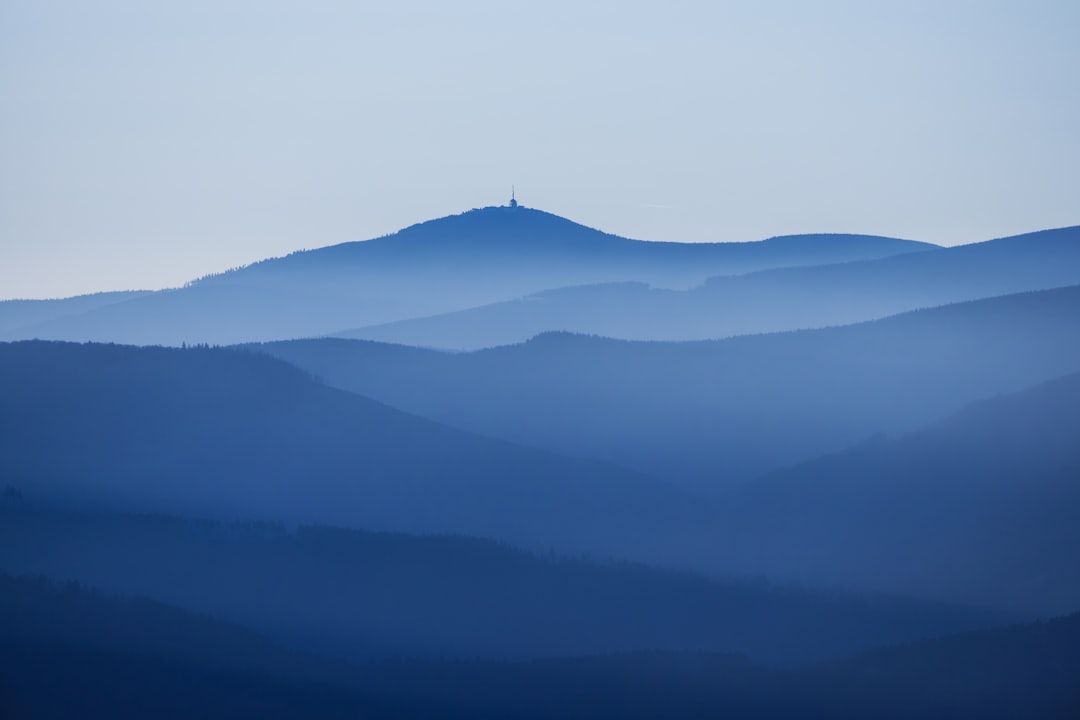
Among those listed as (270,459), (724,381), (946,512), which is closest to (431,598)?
(270,459)

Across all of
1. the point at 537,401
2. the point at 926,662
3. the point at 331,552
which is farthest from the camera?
the point at 537,401

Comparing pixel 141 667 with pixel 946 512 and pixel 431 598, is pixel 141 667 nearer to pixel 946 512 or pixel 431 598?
pixel 431 598

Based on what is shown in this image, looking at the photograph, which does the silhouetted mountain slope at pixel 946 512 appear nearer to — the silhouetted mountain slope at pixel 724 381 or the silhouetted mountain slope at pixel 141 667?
the silhouetted mountain slope at pixel 724 381

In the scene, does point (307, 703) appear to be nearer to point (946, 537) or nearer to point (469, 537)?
point (469, 537)

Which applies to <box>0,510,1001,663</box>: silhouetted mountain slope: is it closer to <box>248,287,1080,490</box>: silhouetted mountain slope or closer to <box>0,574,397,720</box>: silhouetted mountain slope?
<box>0,574,397,720</box>: silhouetted mountain slope

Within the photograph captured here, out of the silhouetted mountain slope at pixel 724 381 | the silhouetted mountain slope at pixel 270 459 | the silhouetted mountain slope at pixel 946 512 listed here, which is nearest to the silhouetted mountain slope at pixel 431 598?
the silhouetted mountain slope at pixel 946 512

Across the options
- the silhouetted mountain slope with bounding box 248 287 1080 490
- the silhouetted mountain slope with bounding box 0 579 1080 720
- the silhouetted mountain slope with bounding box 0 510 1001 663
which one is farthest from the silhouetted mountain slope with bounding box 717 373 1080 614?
the silhouetted mountain slope with bounding box 0 579 1080 720

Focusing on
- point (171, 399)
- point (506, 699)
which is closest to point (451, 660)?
point (506, 699)
